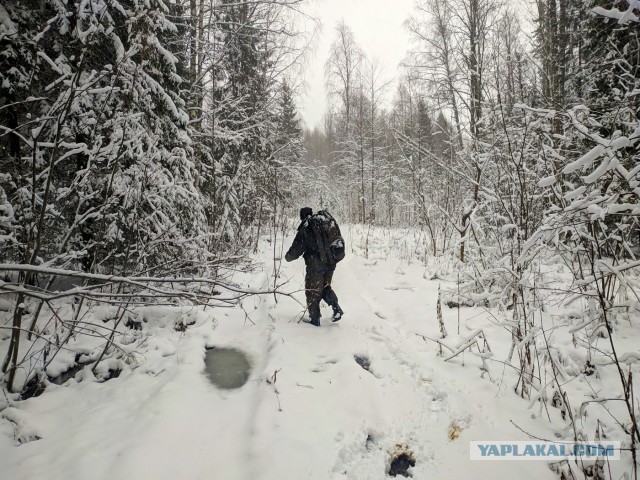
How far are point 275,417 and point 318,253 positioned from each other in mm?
2632

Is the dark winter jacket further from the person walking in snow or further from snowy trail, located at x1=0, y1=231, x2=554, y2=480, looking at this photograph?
snowy trail, located at x1=0, y1=231, x2=554, y2=480

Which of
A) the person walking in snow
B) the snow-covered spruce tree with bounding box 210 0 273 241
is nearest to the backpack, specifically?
the person walking in snow

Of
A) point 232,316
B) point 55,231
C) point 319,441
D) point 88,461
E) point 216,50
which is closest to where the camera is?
point 88,461

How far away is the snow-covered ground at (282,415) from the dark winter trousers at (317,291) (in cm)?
44

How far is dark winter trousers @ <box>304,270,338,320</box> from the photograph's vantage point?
→ 500 cm

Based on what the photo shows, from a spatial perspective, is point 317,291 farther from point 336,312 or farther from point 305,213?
point 305,213

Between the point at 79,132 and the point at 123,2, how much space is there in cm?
227

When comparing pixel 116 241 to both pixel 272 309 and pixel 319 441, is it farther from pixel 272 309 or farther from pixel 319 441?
pixel 319 441

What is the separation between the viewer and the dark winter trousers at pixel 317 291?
5.00 meters

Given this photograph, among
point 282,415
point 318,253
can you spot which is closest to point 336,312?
point 318,253

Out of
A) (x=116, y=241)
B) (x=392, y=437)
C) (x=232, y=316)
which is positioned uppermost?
(x=116, y=241)

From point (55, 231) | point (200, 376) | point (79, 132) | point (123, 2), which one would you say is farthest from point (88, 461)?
point (123, 2)

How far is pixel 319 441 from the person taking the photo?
102 inches

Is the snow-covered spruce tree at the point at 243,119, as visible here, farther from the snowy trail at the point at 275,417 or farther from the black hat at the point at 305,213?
the snowy trail at the point at 275,417
